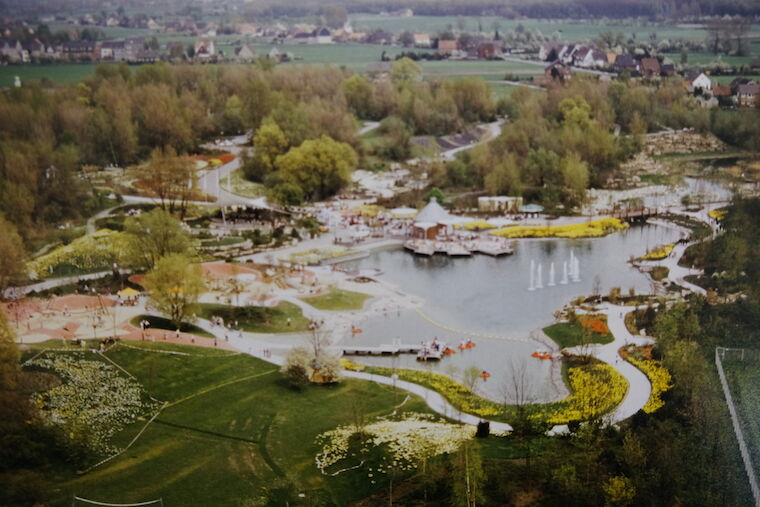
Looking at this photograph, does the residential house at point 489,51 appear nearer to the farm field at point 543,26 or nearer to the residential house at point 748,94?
the farm field at point 543,26

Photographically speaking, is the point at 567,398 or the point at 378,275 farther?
the point at 378,275

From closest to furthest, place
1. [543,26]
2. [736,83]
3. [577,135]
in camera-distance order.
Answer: [736,83] < [577,135] < [543,26]

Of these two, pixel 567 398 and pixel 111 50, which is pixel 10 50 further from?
pixel 567 398

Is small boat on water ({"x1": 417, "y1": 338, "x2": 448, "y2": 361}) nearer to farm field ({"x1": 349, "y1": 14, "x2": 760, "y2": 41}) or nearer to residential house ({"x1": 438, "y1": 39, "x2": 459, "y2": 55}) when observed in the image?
farm field ({"x1": 349, "y1": 14, "x2": 760, "y2": 41})

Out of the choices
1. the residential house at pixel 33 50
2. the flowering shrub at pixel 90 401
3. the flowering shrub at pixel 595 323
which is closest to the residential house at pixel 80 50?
the residential house at pixel 33 50

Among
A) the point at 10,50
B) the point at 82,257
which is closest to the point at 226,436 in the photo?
the point at 82,257
